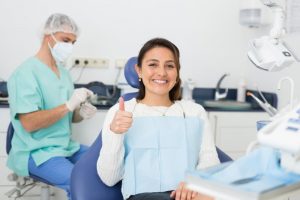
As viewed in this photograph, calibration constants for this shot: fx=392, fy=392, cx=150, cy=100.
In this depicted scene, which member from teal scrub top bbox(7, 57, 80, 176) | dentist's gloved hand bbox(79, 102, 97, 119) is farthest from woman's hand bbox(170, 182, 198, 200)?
dentist's gloved hand bbox(79, 102, 97, 119)

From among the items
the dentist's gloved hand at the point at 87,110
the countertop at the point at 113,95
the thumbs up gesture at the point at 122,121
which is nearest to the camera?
the thumbs up gesture at the point at 122,121

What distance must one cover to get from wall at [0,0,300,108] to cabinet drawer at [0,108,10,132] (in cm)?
43

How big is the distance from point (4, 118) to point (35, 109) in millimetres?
459

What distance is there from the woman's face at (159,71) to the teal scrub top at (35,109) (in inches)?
26.2

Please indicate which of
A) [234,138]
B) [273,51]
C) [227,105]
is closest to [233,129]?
[234,138]

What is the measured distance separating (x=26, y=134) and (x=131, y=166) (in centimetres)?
80

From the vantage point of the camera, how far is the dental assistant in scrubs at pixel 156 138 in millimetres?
1537

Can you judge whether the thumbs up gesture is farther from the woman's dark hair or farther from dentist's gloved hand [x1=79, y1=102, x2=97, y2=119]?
dentist's gloved hand [x1=79, y1=102, x2=97, y2=119]

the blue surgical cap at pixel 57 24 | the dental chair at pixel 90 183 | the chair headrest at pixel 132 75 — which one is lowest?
the dental chair at pixel 90 183

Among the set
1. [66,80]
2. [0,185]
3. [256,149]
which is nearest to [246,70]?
[66,80]

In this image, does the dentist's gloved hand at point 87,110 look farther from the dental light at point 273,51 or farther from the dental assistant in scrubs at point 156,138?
the dental light at point 273,51

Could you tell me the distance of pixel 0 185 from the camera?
8.07 ft

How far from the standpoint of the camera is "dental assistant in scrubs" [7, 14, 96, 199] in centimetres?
207

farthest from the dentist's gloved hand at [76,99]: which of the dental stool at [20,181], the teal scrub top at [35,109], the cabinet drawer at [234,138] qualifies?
the cabinet drawer at [234,138]
